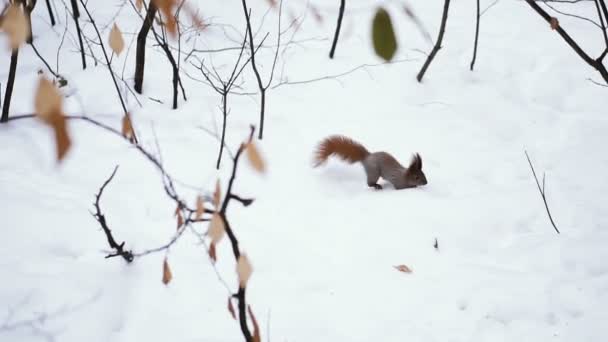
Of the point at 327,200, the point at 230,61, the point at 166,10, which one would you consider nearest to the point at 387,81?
the point at 230,61

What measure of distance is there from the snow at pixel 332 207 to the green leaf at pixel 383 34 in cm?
133

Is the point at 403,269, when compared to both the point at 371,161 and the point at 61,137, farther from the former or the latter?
the point at 61,137

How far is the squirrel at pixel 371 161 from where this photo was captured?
9.47 feet

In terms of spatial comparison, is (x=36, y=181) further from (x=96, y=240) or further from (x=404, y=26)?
(x=404, y=26)

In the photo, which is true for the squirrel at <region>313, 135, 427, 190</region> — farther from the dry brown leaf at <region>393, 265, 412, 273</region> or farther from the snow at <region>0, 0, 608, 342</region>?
the dry brown leaf at <region>393, 265, 412, 273</region>

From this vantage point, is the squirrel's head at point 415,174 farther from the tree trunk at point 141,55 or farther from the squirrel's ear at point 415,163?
the tree trunk at point 141,55

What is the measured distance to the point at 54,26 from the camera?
12.6 feet

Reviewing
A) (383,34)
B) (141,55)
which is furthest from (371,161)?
(383,34)

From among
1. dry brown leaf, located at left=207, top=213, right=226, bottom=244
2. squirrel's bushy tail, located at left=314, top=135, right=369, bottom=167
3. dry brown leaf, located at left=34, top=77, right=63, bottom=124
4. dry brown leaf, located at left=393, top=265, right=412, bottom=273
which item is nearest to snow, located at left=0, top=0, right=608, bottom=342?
→ dry brown leaf, located at left=393, top=265, right=412, bottom=273

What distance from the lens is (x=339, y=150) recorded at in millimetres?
2910

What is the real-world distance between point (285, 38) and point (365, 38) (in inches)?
31.0

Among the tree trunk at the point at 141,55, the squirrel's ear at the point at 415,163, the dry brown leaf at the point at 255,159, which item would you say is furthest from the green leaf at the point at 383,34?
the tree trunk at the point at 141,55

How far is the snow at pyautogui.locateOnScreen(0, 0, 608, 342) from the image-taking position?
1886 millimetres

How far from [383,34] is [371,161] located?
213 cm
